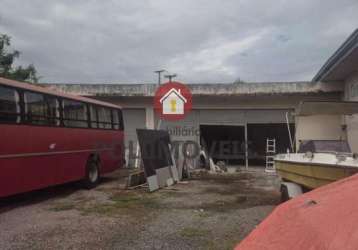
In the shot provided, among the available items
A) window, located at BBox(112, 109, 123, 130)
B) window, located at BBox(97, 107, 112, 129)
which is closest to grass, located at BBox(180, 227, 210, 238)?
window, located at BBox(97, 107, 112, 129)

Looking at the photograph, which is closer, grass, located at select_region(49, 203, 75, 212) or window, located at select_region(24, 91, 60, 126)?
grass, located at select_region(49, 203, 75, 212)

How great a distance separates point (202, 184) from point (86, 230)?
22.5 feet

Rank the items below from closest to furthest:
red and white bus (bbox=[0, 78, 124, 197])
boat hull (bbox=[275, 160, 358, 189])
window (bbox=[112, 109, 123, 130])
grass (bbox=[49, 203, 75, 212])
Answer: boat hull (bbox=[275, 160, 358, 189])
red and white bus (bbox=[0, 78, 124, 197])
grass (bbox=[49, 203, 75, 212])
window (bbox=[112, 109, 123, 130])

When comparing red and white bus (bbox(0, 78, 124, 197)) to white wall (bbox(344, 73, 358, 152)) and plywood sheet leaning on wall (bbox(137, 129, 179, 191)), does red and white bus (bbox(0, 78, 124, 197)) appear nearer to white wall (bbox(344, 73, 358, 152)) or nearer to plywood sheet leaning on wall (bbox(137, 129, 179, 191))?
plywood sheet leaning on wall (bbox(137, 129, 179, 191))

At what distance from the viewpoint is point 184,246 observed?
593 cm

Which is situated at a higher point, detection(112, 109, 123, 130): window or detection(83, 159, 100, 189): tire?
detection(112, 109, 123, 130): window

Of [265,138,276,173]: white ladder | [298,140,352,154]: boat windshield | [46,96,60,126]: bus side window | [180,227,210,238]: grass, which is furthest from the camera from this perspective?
[265,138,276,173]: white ladder

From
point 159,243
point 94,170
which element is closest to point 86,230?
point 159,243

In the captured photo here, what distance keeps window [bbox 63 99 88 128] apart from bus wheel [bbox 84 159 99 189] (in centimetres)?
128

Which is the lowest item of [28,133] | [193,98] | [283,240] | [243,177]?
[243,177]

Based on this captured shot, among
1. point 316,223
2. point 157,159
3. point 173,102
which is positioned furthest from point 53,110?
point 173,102

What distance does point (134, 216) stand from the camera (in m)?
8.11

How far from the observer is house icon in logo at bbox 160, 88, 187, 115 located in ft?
62.6

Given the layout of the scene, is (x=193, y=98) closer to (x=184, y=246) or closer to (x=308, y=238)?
(x=184, y=246)
